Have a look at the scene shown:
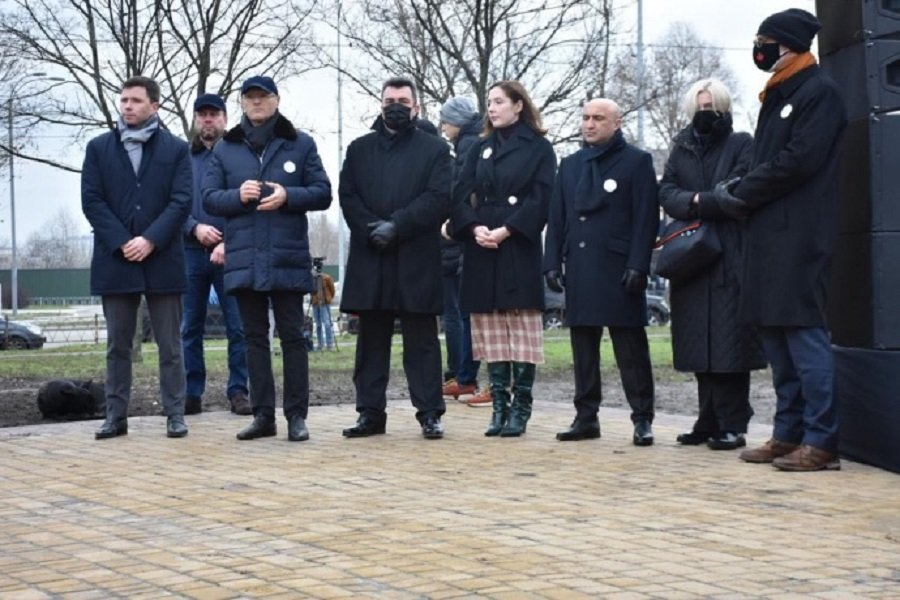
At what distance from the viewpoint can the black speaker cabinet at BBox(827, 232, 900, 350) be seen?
27.7ft

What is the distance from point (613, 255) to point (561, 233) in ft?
1.37

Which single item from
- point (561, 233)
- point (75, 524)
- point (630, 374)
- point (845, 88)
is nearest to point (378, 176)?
point (561, 233)

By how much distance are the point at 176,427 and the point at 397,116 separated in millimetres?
2355

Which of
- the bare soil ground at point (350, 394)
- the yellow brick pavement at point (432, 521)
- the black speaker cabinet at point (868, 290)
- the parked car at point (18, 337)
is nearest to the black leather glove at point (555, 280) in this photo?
the yellow brick pavement at point (432, 521)

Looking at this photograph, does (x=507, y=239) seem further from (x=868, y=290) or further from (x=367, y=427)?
(x=868, y=290)

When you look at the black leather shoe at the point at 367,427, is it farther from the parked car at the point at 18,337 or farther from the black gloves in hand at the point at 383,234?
the parked car at the point at 18,337

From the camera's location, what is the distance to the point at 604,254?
9.75m

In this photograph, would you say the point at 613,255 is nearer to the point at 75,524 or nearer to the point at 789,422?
the point at 789,422

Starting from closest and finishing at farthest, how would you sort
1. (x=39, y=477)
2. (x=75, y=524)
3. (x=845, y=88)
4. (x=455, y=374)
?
(x=75, y=524) < (x=39, y=477) < (x=845, y=88) < (x=455, y=374)

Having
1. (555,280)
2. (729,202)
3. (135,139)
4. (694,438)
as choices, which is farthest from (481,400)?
(729,202)

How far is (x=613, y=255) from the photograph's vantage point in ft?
31.9

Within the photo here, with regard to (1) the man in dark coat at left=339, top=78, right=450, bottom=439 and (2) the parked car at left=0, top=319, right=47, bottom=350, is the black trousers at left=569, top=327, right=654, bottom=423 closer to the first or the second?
(1) the man in dark coat at left=339, top=78, right=450, bottom=439

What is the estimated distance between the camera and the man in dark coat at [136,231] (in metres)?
10.1

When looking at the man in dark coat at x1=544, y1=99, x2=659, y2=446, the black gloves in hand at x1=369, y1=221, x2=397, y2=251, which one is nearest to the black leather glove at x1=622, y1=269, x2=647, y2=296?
the man in dark coat at x1=544, y1=99, x2=659, y2=446
